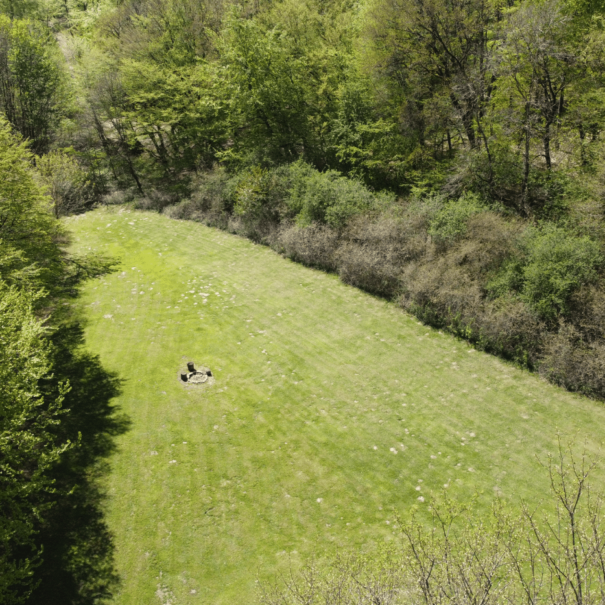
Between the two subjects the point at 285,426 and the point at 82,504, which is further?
the point at 285,426

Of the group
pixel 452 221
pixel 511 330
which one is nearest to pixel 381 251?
pixel 452 221

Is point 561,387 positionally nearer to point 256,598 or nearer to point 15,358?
point 256,598

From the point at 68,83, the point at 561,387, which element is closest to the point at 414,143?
the point at 561,387

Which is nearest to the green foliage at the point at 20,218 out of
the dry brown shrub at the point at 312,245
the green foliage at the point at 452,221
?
the dry brown shrub at the point at 312,245

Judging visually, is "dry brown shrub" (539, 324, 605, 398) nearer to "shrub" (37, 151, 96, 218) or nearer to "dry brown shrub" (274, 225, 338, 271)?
"dry brown shrub" (274, 225, 338, 271)

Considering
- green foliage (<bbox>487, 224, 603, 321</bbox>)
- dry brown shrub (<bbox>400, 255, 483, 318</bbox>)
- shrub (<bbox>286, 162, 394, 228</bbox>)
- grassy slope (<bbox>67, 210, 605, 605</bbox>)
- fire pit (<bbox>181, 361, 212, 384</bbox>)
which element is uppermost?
shrub (<bbox>286, 162, 394, 228</bbox>)

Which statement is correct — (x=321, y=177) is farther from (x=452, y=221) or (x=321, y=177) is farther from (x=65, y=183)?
(x=65, y=183)

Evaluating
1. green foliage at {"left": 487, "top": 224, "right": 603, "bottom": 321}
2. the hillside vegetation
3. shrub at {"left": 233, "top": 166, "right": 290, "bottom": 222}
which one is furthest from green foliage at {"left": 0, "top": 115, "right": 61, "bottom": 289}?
green foliage at {"left": 487, "top": 224, "right": 603, "bottom": 321}
